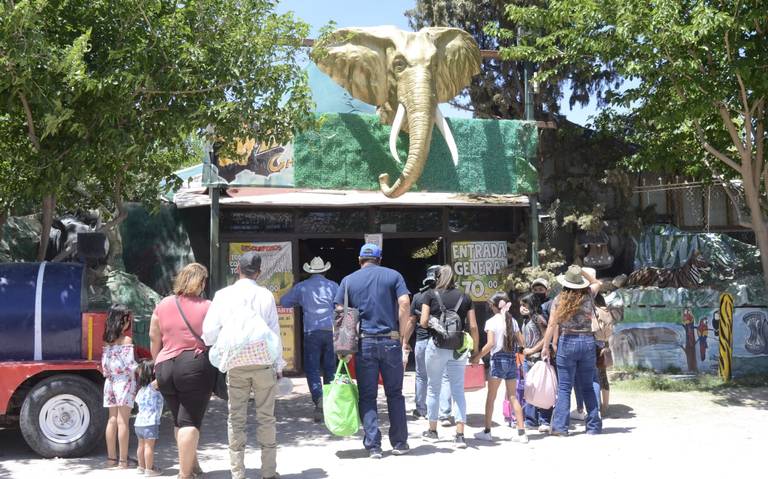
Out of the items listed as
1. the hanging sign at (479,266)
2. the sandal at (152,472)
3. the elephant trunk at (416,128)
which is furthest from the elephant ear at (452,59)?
the sandal at (152,472)

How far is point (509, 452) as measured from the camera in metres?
6.94

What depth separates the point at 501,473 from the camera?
6.20m

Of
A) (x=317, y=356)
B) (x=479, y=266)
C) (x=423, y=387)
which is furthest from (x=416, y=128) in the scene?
(x=423, y=387)

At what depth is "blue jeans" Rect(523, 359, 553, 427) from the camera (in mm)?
7957

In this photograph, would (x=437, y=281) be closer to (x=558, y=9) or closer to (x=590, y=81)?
(x=558, y=9)

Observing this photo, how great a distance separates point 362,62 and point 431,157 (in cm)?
182

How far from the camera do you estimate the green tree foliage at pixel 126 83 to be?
23.4 feet

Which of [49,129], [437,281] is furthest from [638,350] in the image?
[49,129]

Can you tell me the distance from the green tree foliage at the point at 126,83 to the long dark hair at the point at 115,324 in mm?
1738

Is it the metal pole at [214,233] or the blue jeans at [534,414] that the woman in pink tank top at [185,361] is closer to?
the blue jeans at [534,414]

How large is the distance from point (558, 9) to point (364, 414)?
22.9 feet

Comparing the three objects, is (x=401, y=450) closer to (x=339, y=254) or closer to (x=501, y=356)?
(x=501, y=356)

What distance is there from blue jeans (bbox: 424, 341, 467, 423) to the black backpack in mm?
101

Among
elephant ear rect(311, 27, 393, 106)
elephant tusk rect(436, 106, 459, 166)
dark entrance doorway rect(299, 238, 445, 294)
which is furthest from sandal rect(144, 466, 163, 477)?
dark entrance doorway rect(299, 238, 445, 294)
